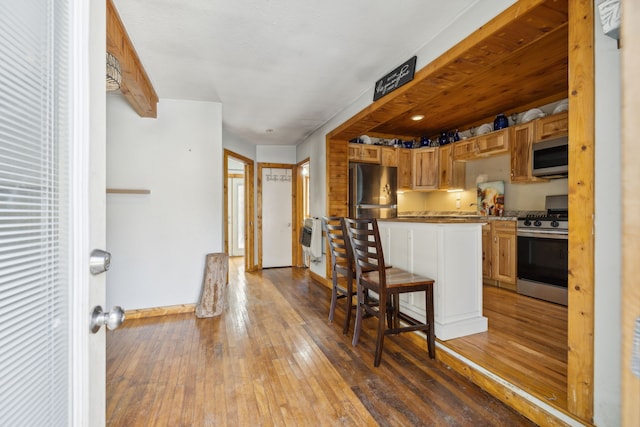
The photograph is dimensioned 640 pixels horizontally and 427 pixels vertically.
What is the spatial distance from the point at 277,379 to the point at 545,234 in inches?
131

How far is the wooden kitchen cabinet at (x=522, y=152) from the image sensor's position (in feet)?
12.0

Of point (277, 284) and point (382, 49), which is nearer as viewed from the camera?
point (382, 49)

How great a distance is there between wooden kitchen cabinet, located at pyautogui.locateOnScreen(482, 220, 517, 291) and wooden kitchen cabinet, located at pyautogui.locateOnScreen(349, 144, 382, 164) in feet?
6.31

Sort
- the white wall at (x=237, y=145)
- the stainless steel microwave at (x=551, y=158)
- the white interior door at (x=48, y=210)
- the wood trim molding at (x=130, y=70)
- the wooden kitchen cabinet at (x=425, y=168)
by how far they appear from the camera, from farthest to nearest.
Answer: the wooden kitchen cabinet at (x=425, y=168)
the white wall at (x=237, y=145)
the stainless steel microwave at (x=551, y=158)
the wood trim molding at (x=130, y=70)
the white interior door at (x=48, y=210)

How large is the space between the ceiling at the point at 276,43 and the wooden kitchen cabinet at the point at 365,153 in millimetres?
1050

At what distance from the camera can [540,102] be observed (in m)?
3.79

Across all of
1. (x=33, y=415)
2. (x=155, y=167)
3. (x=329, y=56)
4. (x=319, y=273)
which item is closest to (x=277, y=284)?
(x=319, y=273)

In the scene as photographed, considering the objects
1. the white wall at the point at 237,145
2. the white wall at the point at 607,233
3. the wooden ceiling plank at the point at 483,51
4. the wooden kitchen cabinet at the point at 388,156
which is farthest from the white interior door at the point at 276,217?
the white wall at the point at 607,233

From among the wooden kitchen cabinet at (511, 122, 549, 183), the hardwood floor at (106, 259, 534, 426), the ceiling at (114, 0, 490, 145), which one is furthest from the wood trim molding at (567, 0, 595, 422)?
the wooden kitchen cabinet at (511, 122, 549, 183)

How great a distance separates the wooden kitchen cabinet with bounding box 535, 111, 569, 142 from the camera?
10.9ft

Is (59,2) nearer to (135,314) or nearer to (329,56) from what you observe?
(329,56)

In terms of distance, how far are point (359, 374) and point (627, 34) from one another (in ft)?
7.02

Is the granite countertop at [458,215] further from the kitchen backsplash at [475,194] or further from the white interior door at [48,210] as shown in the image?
the white interior door at [48,210]

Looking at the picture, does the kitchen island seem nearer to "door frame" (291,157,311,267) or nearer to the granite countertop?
the granite countertop
